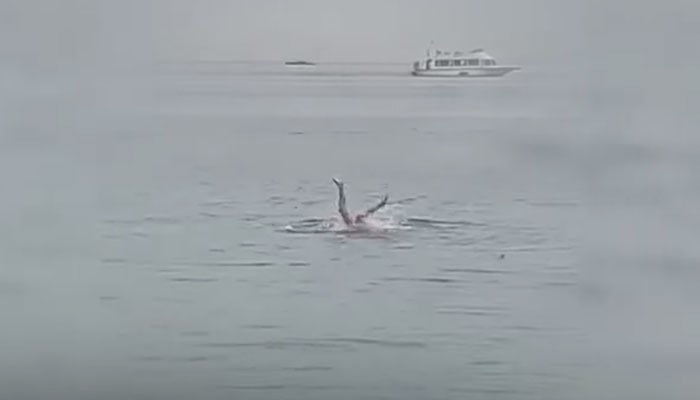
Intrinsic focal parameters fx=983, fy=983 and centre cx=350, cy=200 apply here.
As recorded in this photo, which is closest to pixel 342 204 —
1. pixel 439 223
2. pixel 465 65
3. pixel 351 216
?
pixel 351 216

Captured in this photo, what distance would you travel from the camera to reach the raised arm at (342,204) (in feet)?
6.06

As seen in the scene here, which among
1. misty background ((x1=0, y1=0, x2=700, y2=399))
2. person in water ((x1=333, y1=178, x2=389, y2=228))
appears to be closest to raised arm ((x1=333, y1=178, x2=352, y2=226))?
person in water ((x1=333, y1=178, x2=389, y2=228))

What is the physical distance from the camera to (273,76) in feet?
6.08

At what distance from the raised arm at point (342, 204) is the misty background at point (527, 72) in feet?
0.77

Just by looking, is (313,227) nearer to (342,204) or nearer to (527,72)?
(342,204)

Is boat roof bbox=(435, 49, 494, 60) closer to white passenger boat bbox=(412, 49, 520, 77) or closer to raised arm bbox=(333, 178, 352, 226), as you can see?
white passenger boat bbox=(412, 49, 520, 77)

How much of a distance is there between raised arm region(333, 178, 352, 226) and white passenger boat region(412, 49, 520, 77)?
27 centimetres

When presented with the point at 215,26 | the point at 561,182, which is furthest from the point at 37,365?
the point at 561,182

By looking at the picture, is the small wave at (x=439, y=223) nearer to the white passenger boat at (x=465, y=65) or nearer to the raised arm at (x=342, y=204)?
the raised arm at (x=342, y=204)

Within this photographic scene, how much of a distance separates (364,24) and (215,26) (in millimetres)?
284

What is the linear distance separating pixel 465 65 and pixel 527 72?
116 millimetres

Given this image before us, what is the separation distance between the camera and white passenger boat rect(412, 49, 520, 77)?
1814mm

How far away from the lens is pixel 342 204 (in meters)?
1.85

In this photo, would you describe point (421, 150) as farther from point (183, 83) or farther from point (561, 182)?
point (183, 83)
